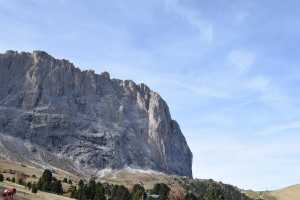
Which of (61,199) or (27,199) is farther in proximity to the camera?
(61,199)

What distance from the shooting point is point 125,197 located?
11238 cm

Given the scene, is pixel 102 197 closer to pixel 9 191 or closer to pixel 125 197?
pixel 125 197

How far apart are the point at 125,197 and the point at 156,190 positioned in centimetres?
2080

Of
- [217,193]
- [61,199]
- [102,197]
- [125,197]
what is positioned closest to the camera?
[61,199]

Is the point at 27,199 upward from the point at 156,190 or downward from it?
downward

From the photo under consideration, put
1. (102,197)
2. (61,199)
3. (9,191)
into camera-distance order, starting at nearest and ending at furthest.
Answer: (9,191) < (61,199) < (102,197)

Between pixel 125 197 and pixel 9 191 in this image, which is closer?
pixel 9 191

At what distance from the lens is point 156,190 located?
131875mm

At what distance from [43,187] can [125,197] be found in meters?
18.3

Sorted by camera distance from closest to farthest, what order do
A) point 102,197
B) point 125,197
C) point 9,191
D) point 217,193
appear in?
point 9,191 < point 102,197 < point 125,197 < point 217,193

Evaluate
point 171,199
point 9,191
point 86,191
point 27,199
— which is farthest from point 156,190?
point 9,191

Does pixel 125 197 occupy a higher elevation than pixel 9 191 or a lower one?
higher

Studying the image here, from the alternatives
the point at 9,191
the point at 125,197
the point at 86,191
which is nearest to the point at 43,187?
the point at 86,191

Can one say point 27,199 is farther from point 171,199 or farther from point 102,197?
point 171,199
